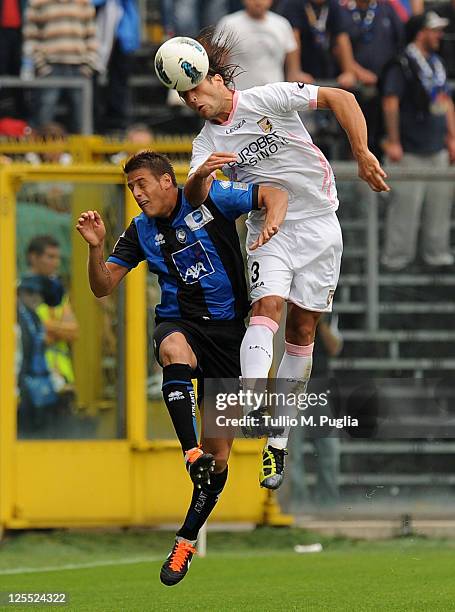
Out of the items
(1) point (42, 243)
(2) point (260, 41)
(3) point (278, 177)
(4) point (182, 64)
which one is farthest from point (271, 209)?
(2) point (260, 41)

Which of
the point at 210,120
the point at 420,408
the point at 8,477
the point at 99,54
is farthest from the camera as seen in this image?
the point at 99,54

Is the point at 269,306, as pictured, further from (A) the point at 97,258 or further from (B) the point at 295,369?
(A) the point at 97,258

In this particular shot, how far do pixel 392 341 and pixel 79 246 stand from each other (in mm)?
2989

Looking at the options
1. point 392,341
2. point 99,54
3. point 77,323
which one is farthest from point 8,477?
point 99,54

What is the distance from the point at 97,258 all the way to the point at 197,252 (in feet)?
1.92

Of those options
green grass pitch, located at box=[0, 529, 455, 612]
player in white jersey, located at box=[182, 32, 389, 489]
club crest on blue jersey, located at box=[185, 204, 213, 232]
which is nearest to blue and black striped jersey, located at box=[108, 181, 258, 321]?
club crest on blue jersey, located at box=[185, 204, 213, 232]

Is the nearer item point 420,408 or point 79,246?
point 420,408

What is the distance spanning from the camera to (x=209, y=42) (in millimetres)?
9844

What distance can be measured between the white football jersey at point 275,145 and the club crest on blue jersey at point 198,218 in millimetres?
287

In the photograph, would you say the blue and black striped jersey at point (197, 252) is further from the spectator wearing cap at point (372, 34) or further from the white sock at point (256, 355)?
the spectator wearing cap at point (372, 34)

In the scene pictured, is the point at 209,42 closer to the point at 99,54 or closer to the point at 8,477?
the point at 8,477

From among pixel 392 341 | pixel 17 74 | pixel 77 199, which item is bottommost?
pixel 392 341

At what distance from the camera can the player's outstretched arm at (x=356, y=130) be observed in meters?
9.50

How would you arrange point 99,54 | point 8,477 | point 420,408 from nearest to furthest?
point 420,408
point 8,477
point 99,54
